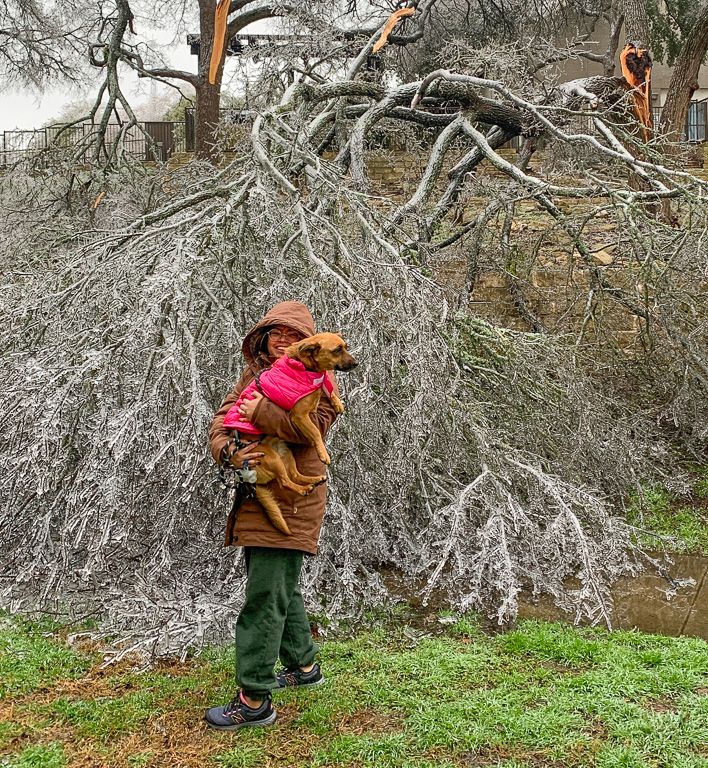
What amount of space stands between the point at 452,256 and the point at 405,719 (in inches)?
212

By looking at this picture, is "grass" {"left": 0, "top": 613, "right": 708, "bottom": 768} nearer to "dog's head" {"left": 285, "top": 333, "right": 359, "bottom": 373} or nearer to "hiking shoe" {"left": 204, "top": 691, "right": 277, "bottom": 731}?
"hiking shoe" {"left": 204, "top": 691, "right": 277, "bottom": 731}

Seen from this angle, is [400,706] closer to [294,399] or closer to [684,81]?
[294,399]

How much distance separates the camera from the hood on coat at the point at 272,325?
3.03 metres

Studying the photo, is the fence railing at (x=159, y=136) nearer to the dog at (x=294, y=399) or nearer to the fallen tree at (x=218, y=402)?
the fallen tree at (x=218, y=402)

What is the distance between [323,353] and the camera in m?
2.86

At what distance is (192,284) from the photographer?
428 centimetres

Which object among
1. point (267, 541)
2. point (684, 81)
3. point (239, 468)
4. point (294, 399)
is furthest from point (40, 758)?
point (684, 81)

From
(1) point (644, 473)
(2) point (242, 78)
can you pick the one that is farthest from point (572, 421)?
(2) point (242, 78)

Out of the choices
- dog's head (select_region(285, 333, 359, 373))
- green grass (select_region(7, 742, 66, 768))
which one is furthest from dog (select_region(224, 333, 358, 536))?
green grass (select_region(7, 742, 66, 768))

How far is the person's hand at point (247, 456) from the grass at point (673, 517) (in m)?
3.13

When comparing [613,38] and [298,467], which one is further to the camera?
[613,38]

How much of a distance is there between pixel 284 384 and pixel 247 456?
0.96ft

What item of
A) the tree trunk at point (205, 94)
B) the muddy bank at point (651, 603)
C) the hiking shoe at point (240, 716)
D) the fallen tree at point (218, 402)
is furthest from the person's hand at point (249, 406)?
the tree trunk at point (205, 94)

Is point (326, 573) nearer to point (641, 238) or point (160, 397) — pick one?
point (160, 397)
